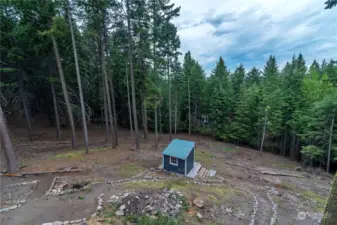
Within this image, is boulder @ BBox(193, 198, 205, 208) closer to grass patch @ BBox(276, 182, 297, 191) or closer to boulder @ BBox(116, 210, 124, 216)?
boulder @ BBox(116, 210, 124, 216)

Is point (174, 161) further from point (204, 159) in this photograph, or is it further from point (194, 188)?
point (204, 159)

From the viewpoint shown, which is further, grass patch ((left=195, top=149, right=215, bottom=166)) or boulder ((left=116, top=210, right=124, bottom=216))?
grass patch ((left=195, top=149, right=215, bottom=166))

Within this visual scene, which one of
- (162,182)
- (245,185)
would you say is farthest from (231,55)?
(162,182)

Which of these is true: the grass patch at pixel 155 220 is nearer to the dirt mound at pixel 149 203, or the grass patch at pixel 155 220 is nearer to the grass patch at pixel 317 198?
the dirt mound at pixel 149 203

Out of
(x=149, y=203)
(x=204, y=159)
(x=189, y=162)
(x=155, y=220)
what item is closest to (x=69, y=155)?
(x=149, y=203)

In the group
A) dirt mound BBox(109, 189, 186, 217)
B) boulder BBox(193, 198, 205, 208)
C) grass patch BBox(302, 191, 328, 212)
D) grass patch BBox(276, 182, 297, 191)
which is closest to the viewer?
dirt mound BBox(109, 189, 186, 217)

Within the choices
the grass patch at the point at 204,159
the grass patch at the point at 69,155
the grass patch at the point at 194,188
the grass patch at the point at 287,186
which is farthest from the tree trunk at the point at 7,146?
the grass patch at the point at 287,186

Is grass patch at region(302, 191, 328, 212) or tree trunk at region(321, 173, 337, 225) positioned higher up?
tree trunk at region(321, 173, 337, 225)

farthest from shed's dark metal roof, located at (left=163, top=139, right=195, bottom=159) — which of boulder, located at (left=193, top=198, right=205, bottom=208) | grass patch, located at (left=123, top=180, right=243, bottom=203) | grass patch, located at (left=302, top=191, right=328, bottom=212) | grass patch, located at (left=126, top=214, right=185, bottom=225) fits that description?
grass patch, located at (left=302, top=191, right=328, bottom=212)
